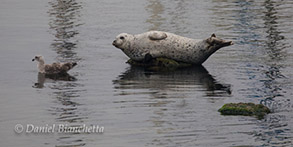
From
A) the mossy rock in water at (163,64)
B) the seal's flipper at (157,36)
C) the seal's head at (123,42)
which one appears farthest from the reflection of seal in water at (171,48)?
the seal's head at (123,42)

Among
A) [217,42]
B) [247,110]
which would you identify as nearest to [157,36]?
[217,42]

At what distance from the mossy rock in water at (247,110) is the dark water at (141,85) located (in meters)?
0.22

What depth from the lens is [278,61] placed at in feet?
65.5

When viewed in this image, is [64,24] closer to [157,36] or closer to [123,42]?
[123,42]

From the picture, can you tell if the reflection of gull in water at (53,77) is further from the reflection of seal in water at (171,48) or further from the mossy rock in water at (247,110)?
the mossy rock in water at (247,110)

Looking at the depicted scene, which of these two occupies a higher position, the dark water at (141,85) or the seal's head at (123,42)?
the seal's head at (123,42)

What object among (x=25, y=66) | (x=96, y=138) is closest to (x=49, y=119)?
(x=96, y=138)

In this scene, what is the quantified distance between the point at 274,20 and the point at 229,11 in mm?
3458

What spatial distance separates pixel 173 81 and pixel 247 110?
376 cm

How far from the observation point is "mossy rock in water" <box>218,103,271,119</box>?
1401 centimetres

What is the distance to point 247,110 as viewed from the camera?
14.0 m

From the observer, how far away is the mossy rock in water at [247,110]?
46.0 feet

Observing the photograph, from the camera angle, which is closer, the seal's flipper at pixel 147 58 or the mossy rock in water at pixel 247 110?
the mossy rock in water at pixel 247 110

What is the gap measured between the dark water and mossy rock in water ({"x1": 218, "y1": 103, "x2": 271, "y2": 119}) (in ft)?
0.72
